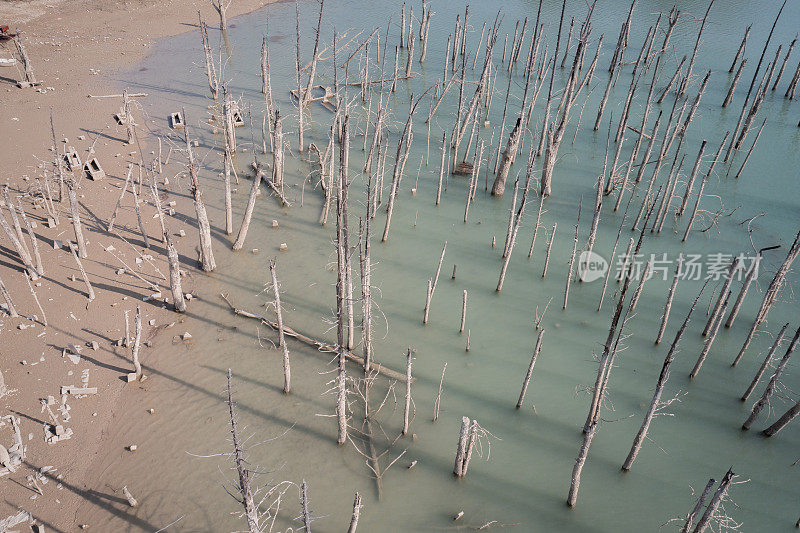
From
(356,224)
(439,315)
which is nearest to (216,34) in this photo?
(356,224)

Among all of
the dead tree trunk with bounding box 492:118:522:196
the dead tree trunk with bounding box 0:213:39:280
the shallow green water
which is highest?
the dead tree trunk with bounding box 492:118:522:196

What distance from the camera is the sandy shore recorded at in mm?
10484

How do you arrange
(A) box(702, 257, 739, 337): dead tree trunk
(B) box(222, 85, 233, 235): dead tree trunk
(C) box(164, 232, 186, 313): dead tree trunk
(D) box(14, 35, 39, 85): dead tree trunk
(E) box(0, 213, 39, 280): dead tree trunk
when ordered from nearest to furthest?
(A) box(702, 257, 739, 337): dead tree trunk
(C) box(164, 232, 186, 313): dead tree trunk
(E) box(0, 213, 39, 280): dead tree trunk
(B) box(222, 85, 233, 235): dead tree trunk
(D) box(14, 35, 39, 85): dead tree trunk

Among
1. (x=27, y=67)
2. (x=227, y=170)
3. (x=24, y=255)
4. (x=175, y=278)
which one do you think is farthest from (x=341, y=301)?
(x=27, y=67)

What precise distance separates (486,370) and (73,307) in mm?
10224

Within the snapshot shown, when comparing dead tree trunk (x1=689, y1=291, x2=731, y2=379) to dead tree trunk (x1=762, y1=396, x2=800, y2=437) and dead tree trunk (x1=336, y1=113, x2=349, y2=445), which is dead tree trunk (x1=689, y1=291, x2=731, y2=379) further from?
dead tree trunk (x1=336, y1=113, x2=349, y2=445)

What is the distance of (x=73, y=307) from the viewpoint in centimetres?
1371

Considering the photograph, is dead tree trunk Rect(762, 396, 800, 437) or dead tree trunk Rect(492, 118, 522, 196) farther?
dead tree trunk Rect(492, 118, 522, 196)

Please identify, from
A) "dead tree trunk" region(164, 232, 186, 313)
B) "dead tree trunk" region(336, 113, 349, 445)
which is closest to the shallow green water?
"dead tree trunk" region(164, 232, 186, 313)

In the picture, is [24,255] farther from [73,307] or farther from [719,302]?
[719,302]

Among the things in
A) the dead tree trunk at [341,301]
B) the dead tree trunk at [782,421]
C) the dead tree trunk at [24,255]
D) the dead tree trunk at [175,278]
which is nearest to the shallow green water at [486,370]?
the dead tree trunk at [782,421]

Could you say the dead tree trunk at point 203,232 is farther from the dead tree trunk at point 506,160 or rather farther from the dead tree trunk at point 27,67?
the dead tree trunk at point 27,67

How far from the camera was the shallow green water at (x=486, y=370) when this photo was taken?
34.6 ft

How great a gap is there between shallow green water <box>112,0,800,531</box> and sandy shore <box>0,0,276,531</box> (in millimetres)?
938
